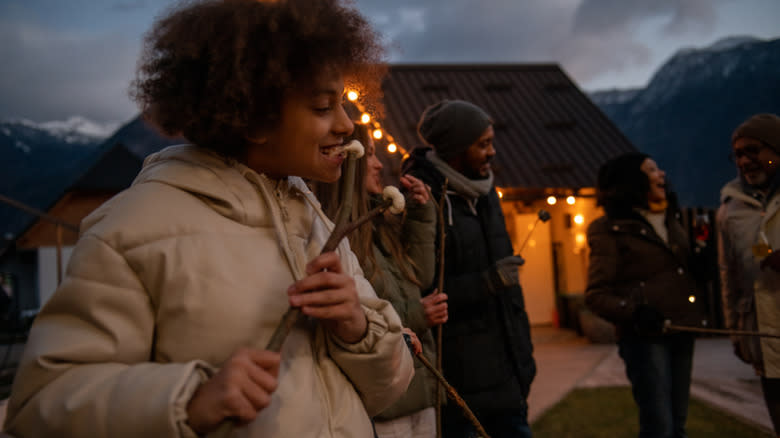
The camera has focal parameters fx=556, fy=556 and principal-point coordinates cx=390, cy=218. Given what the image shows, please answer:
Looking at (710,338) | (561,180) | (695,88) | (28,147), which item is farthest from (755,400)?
(28,147)

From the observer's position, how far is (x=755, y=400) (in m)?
4.88

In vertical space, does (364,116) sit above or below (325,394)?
above

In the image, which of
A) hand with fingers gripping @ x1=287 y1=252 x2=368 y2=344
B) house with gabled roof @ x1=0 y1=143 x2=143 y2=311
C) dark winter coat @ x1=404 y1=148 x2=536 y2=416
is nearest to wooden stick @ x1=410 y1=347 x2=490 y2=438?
hand with fingers gripping @ x1=287 y1=252 x2=368 y2=344

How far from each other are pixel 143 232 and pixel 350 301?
1.26ft

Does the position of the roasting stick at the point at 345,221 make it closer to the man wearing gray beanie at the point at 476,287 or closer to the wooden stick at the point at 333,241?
the wooden stick at the point at 333,241

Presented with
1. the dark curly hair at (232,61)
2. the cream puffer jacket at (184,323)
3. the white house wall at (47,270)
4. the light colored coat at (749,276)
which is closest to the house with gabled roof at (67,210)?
the white house wall at (47,270)

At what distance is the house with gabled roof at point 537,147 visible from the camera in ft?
30.8

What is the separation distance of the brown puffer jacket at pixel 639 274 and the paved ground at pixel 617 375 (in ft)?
6.43

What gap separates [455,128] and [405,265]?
811 mm

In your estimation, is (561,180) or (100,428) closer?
(100,428)

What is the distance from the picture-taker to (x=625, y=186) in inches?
123

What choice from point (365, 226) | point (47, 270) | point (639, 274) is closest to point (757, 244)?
point (639, 274)

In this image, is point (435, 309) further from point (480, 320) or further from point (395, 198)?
point (395, 198)

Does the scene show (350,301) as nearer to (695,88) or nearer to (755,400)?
(755,400)
